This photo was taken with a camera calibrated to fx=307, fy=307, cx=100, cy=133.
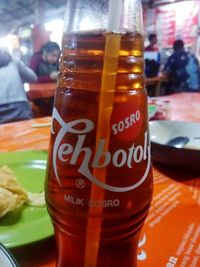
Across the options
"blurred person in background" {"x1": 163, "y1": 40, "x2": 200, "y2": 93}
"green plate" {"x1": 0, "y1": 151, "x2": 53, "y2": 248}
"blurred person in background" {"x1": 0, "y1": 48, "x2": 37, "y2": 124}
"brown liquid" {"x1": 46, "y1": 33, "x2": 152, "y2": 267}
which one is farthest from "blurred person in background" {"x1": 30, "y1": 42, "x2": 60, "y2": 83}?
"brown liquid" {"x1": 46, "y1": 33, "x2": 152, "y2": 267}

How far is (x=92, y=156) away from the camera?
0.91 ft

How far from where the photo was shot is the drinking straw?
263mm

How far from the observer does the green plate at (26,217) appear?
387 millimetres

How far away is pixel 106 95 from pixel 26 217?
0.91ft

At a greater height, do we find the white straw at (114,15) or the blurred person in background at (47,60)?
the white straw at (114,15)

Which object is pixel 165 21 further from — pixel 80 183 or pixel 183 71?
pixel 80 183

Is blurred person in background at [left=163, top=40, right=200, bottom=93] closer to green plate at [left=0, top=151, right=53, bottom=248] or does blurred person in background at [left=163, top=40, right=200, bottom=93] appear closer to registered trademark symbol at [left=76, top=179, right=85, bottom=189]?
green plate at [left=0, top=151, right=53, bottom=248]

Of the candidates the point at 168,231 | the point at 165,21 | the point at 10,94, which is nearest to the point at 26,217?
the point at 168,231

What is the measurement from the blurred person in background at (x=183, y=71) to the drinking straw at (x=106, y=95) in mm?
4753

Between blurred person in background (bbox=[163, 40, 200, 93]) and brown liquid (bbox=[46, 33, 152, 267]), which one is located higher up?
brown liquid (bbox=[46, 33, 152, 267])

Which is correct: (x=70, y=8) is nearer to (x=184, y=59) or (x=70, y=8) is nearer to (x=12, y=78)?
(x=12, y=78)

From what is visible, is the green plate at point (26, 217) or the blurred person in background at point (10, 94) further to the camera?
the blurred person in background at point (10, 94)

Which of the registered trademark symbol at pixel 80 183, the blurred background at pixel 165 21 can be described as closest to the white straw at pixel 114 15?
the registered trademark symbol at pixel 80 183

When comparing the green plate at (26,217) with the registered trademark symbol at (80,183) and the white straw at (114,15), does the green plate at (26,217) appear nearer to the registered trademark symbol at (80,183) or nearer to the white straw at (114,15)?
the registered trademark symbol at (80,183)
